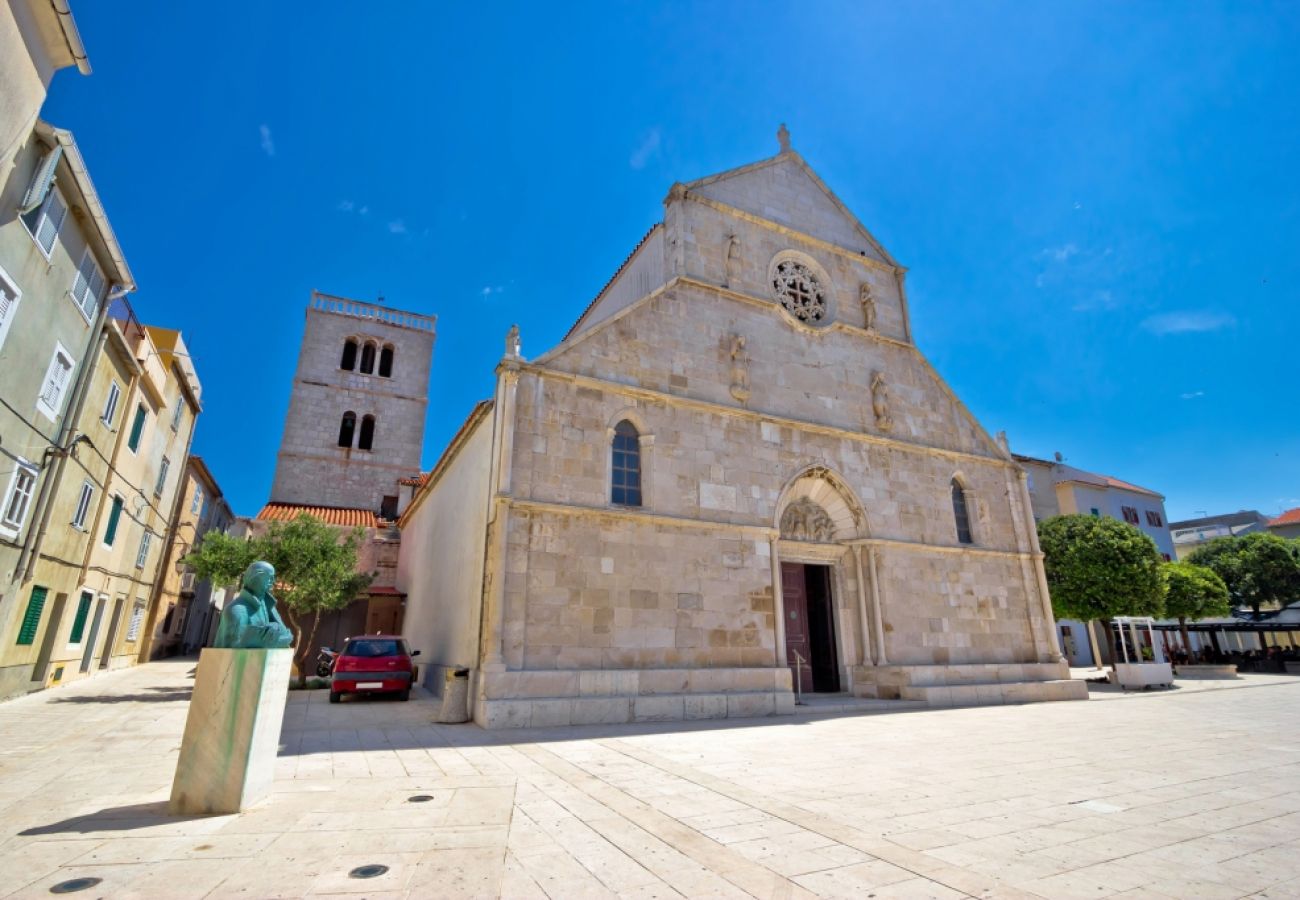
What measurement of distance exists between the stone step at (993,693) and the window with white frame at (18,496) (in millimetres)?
16509

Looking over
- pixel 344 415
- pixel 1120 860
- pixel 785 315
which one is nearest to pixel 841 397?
pixel 785 315

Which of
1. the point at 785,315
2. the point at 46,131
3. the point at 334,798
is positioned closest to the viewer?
the point at 334,798

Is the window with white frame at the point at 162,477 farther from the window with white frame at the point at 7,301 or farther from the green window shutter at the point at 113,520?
the window with white frame at the point at 7,301

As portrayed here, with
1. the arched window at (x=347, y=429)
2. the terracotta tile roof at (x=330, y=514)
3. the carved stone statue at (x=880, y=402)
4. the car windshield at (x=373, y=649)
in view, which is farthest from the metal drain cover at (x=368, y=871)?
the arched window at (x=347, y=429)

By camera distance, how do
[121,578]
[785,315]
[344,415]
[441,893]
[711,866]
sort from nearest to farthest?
[441,893] → [711,866] → [785,315] → [121,578] → [344,415]

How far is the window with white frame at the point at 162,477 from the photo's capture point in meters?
19.5

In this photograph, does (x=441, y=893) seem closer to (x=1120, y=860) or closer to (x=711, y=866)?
(x=711, y=866)

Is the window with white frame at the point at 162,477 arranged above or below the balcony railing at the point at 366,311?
below

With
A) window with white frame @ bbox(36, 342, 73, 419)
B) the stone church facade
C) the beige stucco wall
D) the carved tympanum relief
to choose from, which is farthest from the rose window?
window with white frame @ bbox(36, 342, 73, 419)

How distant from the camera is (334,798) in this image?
5.17 metres

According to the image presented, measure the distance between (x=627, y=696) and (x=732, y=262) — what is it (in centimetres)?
986

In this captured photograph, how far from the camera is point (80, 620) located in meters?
14.5

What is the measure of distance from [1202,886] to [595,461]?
947cm

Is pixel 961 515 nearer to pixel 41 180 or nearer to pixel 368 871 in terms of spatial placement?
pixel 368 871
